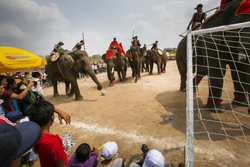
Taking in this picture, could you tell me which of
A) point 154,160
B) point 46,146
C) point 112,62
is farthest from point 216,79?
point 112,62

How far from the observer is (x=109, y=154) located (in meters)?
2.26

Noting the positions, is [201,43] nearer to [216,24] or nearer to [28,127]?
[216,24]

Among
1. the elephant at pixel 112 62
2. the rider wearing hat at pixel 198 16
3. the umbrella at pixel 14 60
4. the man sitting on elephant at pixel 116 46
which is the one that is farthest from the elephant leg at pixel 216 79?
the man sitting on elephant at pixel 116 46

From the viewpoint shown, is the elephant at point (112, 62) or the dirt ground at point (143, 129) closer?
the dirt ground at point (143, 129)

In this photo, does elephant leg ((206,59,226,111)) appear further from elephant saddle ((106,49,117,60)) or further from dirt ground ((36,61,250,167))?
elephant saddle ((106,49,117,60))

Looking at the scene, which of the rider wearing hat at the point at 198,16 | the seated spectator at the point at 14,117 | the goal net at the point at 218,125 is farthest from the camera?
the rider wearing hat at the point at 198,16

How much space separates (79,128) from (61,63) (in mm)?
3855

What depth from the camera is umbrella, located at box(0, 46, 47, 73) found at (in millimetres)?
3534

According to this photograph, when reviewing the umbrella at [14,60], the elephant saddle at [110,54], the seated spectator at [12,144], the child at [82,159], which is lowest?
the child at [82,159]

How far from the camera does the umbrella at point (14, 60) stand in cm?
353

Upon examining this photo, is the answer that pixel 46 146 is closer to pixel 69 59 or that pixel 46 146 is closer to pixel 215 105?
pixel 215 105

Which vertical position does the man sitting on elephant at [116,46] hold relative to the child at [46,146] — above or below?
above

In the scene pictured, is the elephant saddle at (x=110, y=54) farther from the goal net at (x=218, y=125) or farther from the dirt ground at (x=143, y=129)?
the goal net at (x=218, y=125)

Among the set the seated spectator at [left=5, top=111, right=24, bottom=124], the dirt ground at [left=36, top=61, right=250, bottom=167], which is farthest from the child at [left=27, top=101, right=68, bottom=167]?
the seated spectator at [left=5, top=111, right=24, bottom=124]
